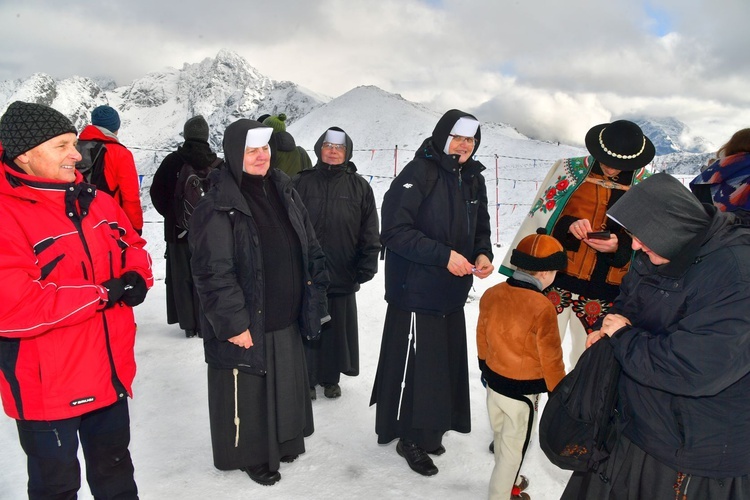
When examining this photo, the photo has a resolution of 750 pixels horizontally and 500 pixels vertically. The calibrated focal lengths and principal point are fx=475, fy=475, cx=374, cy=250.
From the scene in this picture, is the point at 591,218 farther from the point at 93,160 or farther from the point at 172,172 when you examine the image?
the point at 93,160

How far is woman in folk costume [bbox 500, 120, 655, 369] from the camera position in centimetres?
314

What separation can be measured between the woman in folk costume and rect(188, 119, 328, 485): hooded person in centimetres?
152

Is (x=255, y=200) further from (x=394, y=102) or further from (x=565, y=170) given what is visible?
(x=394, y=102)

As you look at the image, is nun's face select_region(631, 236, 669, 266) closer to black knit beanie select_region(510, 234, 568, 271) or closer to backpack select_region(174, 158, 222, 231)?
black knit beanie select_region(510, 234, 568, 271)

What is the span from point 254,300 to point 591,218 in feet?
7.81

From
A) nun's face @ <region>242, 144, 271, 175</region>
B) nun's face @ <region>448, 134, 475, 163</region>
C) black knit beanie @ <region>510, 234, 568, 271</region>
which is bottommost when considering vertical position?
black knit beanie @ <region>510, 234, 568, 271</region>

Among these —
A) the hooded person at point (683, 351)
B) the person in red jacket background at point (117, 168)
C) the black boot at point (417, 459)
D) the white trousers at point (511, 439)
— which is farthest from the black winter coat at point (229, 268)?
the person in red jacket background at point (117, 168)

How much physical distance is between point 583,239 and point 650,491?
1608 millimetres

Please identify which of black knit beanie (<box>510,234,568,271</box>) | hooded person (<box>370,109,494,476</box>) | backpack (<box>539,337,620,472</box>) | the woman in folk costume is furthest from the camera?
hooded person (<box>370,109,494,476</box>)

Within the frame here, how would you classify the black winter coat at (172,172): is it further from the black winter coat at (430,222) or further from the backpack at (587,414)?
the backpack at (587,414)

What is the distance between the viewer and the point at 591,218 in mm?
3361

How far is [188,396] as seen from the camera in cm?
441

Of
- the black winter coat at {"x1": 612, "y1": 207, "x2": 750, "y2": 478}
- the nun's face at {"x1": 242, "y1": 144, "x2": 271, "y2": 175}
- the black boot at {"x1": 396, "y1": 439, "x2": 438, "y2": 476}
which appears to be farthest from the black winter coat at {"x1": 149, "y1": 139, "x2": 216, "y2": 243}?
the black winter coat at {"x1": 612, "y1": 207, "x2": 750, "y2": 478}

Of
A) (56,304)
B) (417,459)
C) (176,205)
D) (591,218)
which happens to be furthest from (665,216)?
(176,205)
